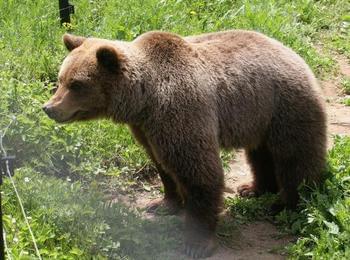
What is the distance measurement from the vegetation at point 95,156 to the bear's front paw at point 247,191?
139 mm

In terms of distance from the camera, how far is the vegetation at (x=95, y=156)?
4.49m

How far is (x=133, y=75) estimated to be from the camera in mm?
4832

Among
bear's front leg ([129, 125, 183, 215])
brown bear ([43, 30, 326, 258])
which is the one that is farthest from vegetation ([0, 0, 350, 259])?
brown bear ([43, 30, 326, 258])

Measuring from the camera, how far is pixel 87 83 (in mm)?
4738

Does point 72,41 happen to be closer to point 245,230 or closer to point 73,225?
point 73,225

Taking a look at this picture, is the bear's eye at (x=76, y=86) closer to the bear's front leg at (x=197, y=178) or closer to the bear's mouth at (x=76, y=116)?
the bear's mouth at (x=76, y=116)

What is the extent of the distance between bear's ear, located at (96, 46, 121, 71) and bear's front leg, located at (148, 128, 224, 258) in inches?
23.6

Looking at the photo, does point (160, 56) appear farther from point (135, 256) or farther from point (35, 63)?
point (35, 63)

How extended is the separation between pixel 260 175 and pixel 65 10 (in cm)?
306

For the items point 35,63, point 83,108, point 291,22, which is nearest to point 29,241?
point 83,108

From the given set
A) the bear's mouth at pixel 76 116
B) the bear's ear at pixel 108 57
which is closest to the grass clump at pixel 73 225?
the bear's mouth at pixel 76 116

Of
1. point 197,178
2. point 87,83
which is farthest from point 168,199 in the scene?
point 87,83

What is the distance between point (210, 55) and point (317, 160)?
1.22 metres

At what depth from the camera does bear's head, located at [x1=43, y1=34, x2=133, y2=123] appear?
472 centimetres
